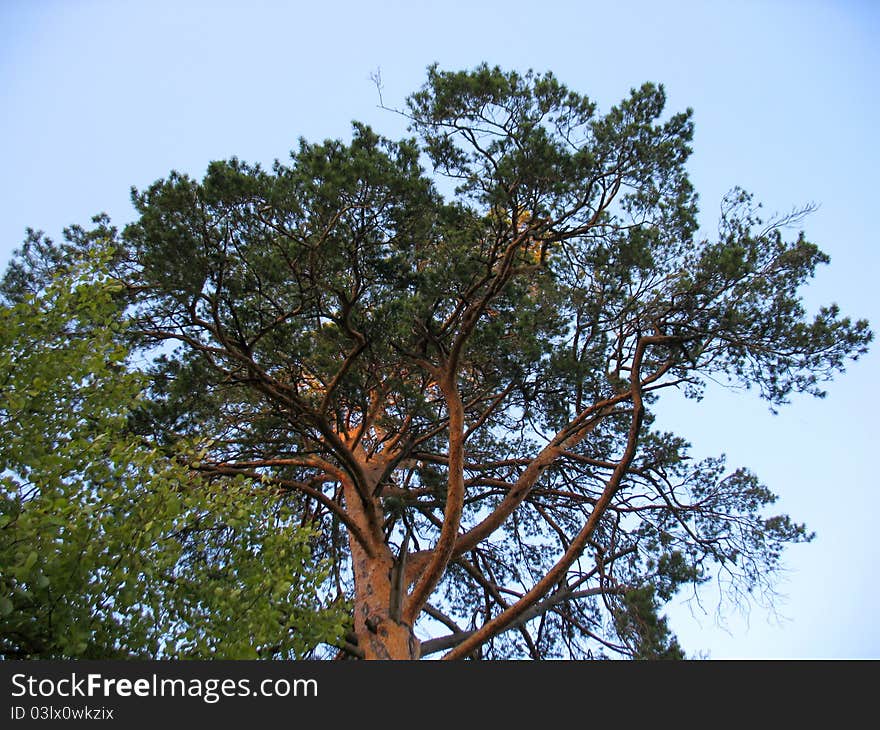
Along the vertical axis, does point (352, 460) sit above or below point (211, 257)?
below

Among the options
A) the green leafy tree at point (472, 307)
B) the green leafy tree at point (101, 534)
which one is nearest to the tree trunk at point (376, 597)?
the green leafy tree at point (472, 307)

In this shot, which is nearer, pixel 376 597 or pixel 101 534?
pixel 101 534

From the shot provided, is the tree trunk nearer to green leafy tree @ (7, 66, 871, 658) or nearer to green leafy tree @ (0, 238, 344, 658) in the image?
green leafy tree @ (7, 66, 871, 658)

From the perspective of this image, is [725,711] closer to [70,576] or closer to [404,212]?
[70,576]

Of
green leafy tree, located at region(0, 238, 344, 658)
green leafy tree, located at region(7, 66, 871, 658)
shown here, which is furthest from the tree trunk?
green leafy tree, located at region(0, 238, 344, 658)

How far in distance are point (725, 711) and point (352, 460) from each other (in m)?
5.18

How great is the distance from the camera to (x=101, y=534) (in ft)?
16.8

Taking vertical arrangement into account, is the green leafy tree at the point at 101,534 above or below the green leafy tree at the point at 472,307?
below

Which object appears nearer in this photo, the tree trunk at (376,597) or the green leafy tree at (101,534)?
the green leafy tree at (101,534)

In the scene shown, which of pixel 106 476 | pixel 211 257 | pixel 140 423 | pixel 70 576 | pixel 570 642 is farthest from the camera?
pixel 570 642

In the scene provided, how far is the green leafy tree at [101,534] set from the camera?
4.76 m

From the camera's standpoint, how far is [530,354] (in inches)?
386

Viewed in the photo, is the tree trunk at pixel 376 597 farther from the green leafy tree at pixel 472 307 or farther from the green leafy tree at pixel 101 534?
the green leafy tree at pixel 101 534

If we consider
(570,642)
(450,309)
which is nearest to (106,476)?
(450,309)
